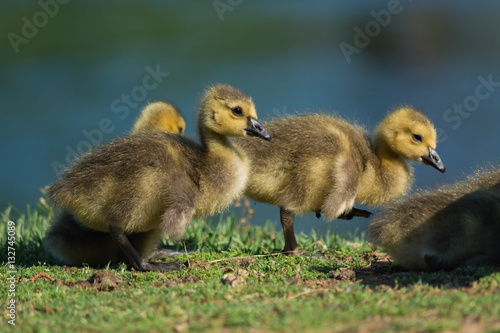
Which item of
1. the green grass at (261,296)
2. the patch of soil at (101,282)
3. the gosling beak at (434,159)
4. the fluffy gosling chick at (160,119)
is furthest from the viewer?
the fluffy gosling chick at (160,119)

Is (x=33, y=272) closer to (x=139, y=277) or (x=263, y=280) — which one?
(x=139, y=277)

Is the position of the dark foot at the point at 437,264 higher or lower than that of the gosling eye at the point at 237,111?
lower

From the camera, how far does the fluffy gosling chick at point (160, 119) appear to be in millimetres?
6914

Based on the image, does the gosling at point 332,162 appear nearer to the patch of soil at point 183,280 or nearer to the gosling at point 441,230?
the gosling at point 441,230

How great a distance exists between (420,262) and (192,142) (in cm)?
198

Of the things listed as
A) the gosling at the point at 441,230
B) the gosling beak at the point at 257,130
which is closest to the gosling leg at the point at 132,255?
the gosling beak at the point at 257,130

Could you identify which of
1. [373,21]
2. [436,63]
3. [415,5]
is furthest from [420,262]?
[415,5]

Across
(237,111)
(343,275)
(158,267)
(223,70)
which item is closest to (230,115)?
(237,111)

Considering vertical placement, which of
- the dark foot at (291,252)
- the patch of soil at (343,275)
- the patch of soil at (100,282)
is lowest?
the patch of soil at (100,282)

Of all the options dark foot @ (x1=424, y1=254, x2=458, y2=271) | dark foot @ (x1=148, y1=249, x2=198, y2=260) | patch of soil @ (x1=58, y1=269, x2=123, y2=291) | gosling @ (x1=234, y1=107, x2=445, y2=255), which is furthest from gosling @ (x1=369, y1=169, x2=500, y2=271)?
dark foot @ (x1=148, y1=249, x2=198, y2=260)

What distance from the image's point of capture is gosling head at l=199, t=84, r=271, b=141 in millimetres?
5375

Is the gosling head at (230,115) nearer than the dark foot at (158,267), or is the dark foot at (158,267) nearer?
the dark foot at (158,267)

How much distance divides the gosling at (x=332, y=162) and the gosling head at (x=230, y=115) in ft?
1.38

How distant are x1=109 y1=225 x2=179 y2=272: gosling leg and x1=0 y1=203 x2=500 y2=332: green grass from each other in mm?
128
